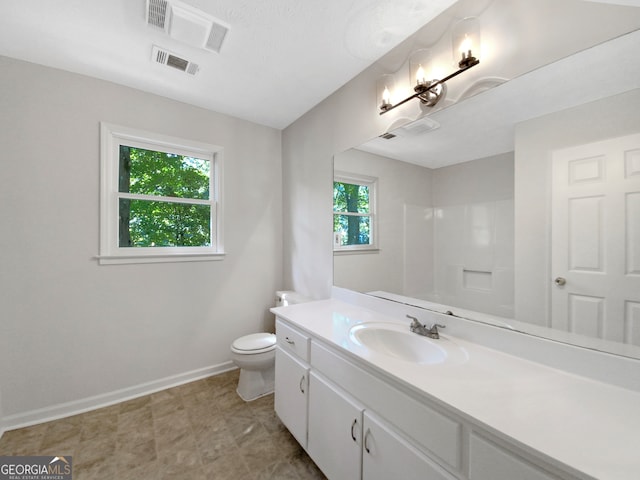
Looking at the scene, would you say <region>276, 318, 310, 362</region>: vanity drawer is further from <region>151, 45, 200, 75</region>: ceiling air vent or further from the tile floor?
<region>151, 45, 200, 75</region>: ceiling air vent

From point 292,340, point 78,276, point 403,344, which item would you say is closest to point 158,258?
point 78,276

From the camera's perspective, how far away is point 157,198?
224 cm

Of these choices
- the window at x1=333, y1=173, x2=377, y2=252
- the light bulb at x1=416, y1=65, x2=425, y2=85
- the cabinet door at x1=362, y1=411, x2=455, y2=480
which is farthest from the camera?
the window at x1=333, y1=173, x2=377, y2=252

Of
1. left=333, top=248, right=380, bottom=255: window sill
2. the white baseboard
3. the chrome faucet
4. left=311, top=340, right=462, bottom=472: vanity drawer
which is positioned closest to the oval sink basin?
the chrome faucet

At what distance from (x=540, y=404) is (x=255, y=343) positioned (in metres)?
1.84

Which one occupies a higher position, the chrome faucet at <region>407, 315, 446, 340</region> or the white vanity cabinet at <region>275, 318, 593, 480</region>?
the chrome faucet at <region>407, 315, 446, 340</region>

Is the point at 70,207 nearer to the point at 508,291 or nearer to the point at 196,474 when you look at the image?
the point at 196,474

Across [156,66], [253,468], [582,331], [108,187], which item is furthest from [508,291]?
[108,187]

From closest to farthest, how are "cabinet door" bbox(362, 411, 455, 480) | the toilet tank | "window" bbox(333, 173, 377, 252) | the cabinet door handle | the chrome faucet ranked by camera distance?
"cabinet door" bbox(362, 411, 455, 480) → the cabinet door handle → the chrome faucet → "window" bbox(333, 173, 377, 252) → the toilet tank

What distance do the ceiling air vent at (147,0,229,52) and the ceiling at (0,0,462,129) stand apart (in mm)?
42

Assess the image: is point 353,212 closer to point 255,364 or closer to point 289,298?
point 289,298

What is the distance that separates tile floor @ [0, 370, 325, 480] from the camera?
1.41m

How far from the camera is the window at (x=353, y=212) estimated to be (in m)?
1.81

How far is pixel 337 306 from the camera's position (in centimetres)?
187
